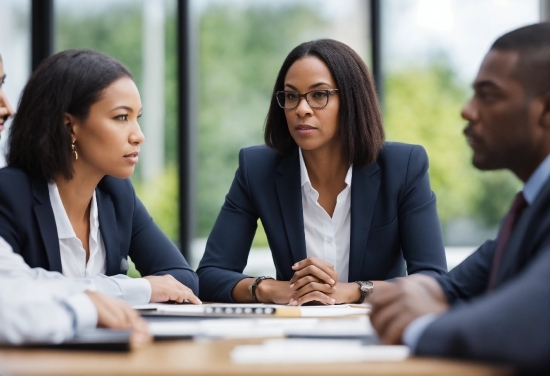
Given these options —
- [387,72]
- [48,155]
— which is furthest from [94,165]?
[387,72]

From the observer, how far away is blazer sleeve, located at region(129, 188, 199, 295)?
2609 mm

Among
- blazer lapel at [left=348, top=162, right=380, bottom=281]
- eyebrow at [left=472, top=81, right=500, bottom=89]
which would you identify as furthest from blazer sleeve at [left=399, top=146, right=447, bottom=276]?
eyebrow at [left=472, top=81, right=500, bottom=89]

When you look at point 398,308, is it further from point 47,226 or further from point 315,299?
point 47,226

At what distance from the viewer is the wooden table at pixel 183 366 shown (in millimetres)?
1157

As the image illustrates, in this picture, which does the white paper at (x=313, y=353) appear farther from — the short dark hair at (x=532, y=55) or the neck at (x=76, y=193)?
the neck at (x=76, y=193)

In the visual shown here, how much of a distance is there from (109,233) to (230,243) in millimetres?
469

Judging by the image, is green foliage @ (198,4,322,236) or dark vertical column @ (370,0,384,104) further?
green foliage @ (198,4,322,236)

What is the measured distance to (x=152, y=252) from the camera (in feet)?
8.66

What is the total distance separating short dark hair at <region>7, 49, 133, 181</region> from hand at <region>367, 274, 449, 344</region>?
131 cm

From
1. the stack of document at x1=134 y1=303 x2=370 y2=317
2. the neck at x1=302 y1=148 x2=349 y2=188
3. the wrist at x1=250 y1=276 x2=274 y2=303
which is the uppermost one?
the neck at x1=302 y1=148 x2=349 y2=188

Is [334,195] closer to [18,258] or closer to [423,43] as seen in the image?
[18,258]

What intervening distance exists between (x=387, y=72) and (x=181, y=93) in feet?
4.95

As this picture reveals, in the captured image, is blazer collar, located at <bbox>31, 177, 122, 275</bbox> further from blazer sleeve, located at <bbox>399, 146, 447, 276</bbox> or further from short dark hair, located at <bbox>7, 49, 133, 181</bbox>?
blazer sleeve, located at <bbox>399, 146, 447, 276</bbox>

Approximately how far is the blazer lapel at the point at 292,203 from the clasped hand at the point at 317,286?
29 centimetres
